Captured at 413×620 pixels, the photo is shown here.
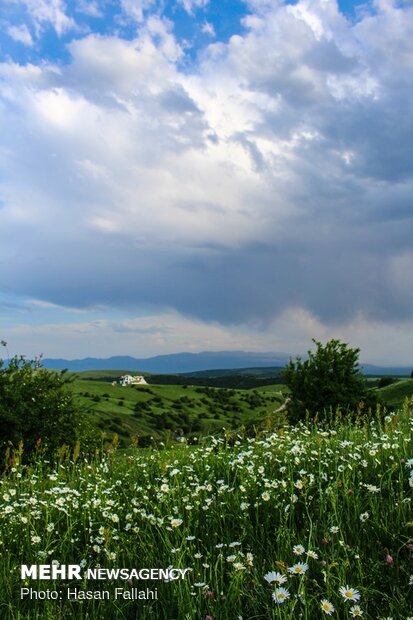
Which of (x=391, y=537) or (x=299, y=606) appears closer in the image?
(x=299, y=606)

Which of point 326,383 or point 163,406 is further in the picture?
point 163,406

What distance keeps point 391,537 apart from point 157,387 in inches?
4593

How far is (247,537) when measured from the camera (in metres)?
6.93

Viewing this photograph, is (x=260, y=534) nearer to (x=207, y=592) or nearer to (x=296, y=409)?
(x=207, y=592)

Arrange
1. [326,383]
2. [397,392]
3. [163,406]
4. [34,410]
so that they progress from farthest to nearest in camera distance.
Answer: [163,406]
[397,392]
[326,383]
[34,410]

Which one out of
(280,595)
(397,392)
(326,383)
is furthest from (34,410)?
(397,392)

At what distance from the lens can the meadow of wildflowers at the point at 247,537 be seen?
17.4ft

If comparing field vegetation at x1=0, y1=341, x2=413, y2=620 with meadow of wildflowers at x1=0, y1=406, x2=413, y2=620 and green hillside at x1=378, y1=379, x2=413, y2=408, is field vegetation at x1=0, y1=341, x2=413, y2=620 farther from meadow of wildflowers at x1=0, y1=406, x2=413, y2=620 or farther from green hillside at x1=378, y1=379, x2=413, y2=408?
green hillside at x1=378, y1=379, x2=413, y2=408

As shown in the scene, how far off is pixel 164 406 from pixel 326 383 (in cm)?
7806

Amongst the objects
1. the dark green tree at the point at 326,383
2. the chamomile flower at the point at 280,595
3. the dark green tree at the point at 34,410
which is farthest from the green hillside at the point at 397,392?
the chamomile flower at the point at 280,595

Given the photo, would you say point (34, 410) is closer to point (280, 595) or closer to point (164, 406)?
point (280, 595)

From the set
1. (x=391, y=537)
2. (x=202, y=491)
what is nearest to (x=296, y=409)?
(x=202, y=491)

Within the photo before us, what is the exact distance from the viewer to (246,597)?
551 cm

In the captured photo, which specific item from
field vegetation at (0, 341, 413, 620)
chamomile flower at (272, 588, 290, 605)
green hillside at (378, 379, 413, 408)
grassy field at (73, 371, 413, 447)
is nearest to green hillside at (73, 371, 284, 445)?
grassy field at (73, 371, 413, 447)
